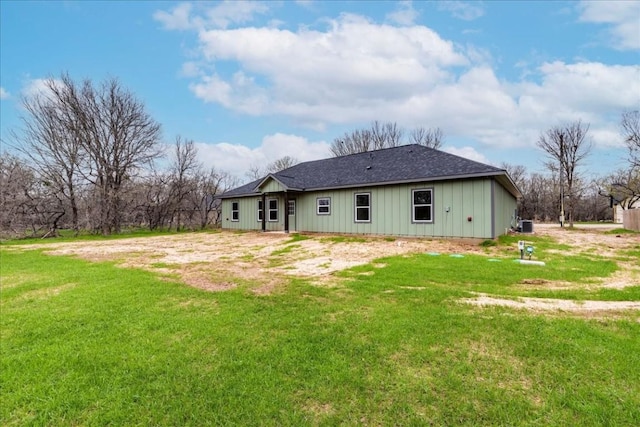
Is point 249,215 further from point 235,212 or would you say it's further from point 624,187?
point 624,187

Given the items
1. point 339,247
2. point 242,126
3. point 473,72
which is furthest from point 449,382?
point 242,126

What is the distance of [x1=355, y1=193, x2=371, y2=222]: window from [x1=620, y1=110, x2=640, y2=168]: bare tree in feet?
56.6

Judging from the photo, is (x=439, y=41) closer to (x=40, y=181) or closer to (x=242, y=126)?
(x=242, y=126)

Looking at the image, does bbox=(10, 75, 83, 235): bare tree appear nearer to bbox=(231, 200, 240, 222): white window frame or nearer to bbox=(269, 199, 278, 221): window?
bbox=(231, 200, 240, 222): white window frame

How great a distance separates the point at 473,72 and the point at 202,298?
1737 cm

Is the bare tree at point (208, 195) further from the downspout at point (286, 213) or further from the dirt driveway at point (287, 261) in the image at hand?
the dirt driveway at point (287, 261)

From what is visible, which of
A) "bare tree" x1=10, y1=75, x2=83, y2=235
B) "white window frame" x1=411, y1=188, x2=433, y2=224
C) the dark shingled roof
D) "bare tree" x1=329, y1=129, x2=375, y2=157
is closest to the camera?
the dark shingled roof

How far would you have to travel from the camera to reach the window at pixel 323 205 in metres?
15.6

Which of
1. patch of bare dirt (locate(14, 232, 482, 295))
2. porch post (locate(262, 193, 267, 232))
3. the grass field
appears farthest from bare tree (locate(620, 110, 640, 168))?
porch post (locate(262, 193, 267, 232))

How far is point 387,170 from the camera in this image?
1434 centimetres

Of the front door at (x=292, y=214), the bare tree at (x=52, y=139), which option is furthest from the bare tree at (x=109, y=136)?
the front door at (x=292, y=214)

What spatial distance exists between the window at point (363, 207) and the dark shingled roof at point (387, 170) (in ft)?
1.92

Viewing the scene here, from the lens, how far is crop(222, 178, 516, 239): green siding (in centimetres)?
1131

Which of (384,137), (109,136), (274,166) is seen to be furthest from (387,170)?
(274,166)
